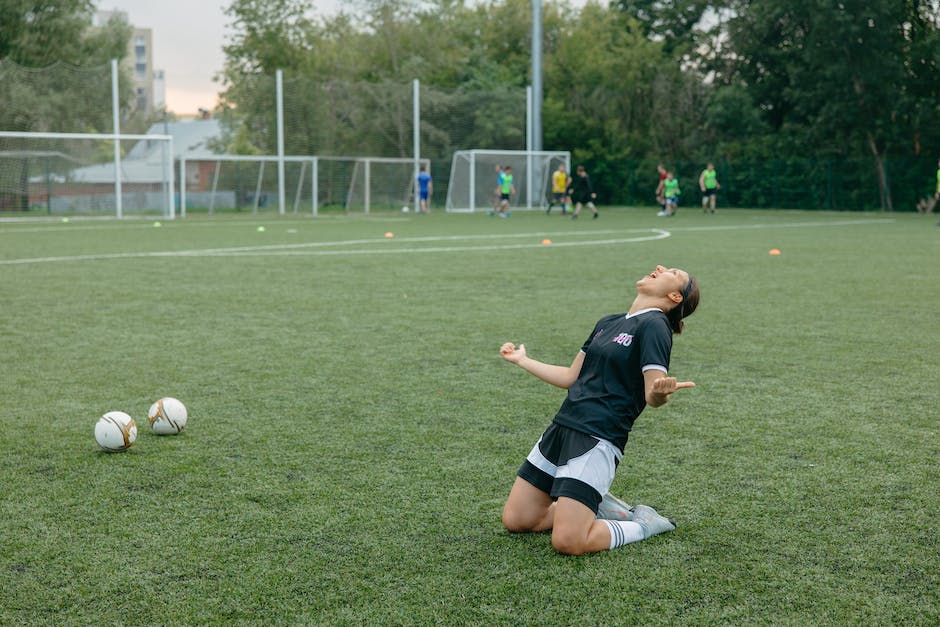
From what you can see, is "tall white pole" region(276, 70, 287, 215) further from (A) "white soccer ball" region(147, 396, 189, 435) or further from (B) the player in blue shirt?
(A) "white soccer ball" region(147, 396, 189, 435)

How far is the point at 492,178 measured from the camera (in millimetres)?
38219

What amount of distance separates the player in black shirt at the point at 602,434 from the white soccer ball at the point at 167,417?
77.9 inches

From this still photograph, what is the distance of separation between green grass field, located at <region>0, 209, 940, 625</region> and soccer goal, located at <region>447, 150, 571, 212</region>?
27.0m

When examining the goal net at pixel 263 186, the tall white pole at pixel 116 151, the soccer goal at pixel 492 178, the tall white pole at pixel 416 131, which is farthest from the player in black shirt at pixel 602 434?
the soccer goal at pixel 492 178

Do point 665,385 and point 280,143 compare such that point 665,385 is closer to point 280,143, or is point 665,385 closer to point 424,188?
point 424,188

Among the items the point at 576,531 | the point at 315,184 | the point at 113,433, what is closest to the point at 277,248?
the point at 113,433

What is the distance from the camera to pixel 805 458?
178 inches

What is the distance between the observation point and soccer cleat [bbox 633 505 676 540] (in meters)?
3.55

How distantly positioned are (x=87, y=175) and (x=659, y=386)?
30799mm

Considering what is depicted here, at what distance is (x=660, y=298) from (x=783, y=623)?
4.25 feet

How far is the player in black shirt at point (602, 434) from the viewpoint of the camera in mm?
3420

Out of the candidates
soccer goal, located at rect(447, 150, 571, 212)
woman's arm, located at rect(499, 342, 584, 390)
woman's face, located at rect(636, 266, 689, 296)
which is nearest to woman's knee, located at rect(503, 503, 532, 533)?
woman's arm, located at rect(499, 342, 584, 390)

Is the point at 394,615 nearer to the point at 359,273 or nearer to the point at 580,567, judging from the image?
the point at 580,567

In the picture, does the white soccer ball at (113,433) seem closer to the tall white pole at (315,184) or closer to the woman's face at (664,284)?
the woman's face at (664,284)
